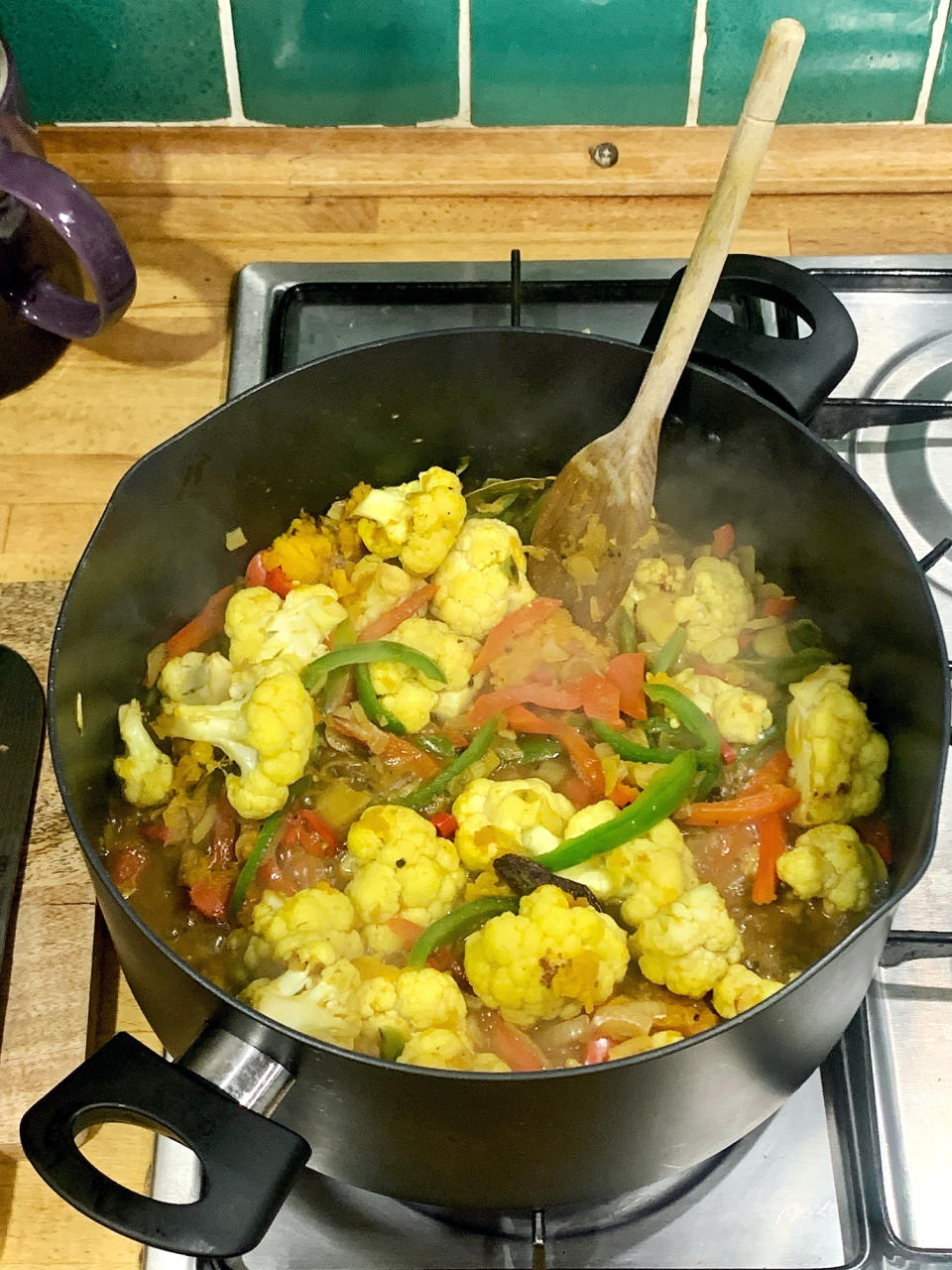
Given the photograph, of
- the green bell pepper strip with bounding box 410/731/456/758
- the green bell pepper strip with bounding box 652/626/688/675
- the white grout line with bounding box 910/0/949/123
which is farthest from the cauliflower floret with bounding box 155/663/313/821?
the white grout line with bounding box 910/0/949/123

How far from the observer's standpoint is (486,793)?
41.2 inches

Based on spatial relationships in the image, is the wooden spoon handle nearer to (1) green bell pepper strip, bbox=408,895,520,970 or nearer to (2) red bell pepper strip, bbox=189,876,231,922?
(1) green bell pepper strip, bbox=408,895,520,970

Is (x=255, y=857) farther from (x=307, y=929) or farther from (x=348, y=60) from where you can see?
(x=348, y=60)

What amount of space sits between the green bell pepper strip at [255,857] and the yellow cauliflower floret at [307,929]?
3 centimetres

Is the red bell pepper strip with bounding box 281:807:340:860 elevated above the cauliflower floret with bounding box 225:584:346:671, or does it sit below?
below

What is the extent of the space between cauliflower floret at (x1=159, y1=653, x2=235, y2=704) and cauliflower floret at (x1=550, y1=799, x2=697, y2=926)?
1.10ft

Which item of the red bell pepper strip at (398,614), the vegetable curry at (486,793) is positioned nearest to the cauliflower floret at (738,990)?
the vegetable curry at (486,793)

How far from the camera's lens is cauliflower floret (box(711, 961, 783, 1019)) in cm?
94

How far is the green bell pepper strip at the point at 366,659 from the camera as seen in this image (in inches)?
43.9

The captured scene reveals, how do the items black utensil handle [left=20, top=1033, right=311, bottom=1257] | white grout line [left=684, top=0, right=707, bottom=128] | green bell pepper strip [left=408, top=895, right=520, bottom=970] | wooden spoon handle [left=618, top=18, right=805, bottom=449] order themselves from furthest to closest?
white grout line [left=684, top=0, right=707, bottom=128] < green bell pepper strip [left=408, top=895, right=520, bottom=970] < wooden spoon handle [left=618, top=18, right=805, bottom=449] < black utensil handle [left=20, top=1033, right=311, bottom=1257]

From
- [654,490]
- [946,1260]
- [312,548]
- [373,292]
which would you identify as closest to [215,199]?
[373,292]

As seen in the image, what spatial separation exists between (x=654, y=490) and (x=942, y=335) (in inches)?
14.3

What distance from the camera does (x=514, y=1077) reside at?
683mm

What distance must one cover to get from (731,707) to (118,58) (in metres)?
0.97
